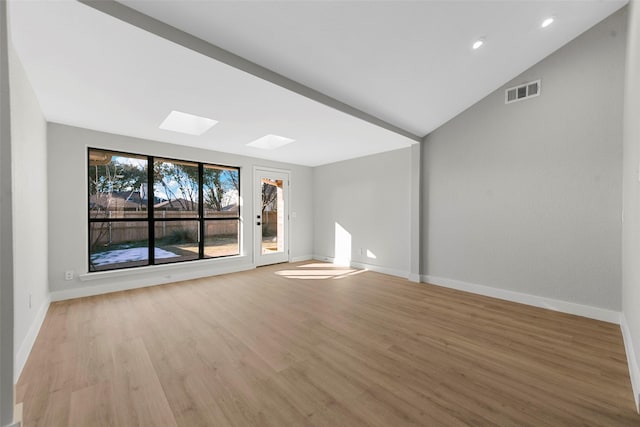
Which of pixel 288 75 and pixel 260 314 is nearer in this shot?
pixel 288 75

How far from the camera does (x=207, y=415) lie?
153 cm

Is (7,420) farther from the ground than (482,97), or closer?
closer

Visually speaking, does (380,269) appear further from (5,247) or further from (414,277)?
(5,247)

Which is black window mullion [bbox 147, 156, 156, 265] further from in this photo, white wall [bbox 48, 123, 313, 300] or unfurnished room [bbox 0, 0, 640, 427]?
white wall [bbox 48, 123, 313, 300]

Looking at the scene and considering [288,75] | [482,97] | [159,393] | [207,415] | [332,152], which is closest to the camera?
[207,415]

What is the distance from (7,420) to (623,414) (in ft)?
11.3

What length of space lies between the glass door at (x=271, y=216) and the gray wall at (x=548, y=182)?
3578mm

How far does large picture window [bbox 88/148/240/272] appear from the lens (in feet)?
13.2

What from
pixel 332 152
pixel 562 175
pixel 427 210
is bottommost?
pixel 427 210

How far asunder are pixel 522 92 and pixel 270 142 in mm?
3958

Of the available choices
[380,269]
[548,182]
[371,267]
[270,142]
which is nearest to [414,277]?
[380,269]

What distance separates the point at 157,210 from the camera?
446 centimetres

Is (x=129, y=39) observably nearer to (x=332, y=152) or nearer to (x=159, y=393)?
(x=159, y=393)

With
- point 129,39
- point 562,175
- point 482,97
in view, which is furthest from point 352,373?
point 482,97
